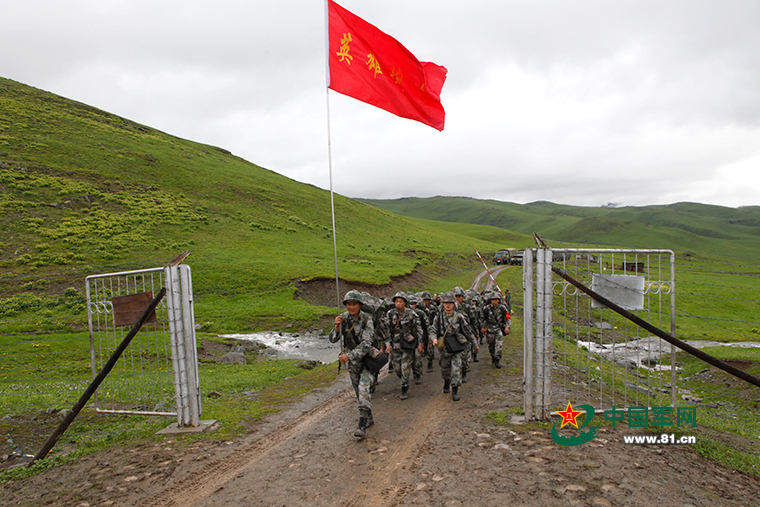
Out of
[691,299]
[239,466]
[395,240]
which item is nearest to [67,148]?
[395,240]

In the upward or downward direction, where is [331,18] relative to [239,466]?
upward

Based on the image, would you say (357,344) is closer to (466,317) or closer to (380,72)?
(466,317)

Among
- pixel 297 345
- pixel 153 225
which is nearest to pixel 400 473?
pixel 297 345

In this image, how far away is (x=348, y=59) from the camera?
10273mm

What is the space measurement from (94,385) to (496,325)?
9990 millimetres

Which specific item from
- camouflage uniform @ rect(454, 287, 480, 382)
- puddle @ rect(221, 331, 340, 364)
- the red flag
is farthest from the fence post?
puddle @ rect(221, 331, 340, 364)

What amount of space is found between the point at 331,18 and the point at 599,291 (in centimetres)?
852

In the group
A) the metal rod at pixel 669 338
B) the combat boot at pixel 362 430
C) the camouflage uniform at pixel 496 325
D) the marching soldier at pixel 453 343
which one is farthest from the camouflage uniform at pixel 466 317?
the metal rod at pixel 669 338

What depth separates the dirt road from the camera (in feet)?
16.4

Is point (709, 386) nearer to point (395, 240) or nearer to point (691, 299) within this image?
point (691, 299)

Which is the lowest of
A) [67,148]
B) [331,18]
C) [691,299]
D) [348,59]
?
[691,299]

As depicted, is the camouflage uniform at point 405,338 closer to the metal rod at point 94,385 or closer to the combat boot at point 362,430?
the combat boot at point 362,430

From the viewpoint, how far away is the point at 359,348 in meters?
7.79

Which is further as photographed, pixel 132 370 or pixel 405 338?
pixel 405 338
